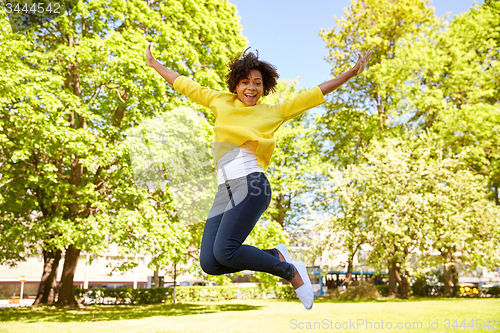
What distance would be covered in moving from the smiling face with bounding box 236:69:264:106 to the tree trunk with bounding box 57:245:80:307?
16.3 metres

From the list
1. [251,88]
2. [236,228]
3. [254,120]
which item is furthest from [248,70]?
[236,228]

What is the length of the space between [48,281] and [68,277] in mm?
2526

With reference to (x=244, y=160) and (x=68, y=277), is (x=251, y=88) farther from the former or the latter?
(x=68, y=277)

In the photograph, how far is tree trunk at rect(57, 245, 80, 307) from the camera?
17573 mm

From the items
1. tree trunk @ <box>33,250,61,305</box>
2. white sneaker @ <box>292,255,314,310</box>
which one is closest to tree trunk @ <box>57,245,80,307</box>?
tree trunk @ <box>33,250,61,305</box>

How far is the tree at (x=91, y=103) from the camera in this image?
1294 cm

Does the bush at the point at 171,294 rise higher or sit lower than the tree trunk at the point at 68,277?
lower

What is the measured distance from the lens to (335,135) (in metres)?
26.7

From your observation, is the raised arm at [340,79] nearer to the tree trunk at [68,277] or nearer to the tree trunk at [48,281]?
the tree trunk at [68,277]

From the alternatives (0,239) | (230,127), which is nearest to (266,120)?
(230,127)

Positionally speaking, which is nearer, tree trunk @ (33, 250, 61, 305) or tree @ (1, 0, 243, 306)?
tree @ (1, 0, 243, 306)

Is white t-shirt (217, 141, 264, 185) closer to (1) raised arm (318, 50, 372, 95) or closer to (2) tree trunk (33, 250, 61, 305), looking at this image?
(1) raised arm (318, 50, 372, 95)

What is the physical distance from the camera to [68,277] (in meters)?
17.9

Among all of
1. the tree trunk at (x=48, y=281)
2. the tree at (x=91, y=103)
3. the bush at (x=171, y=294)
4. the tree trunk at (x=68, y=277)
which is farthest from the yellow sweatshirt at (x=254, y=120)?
the bush at (x=171, y=294)
